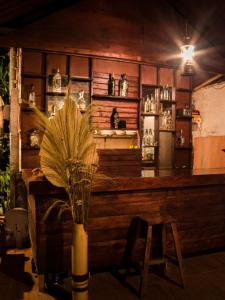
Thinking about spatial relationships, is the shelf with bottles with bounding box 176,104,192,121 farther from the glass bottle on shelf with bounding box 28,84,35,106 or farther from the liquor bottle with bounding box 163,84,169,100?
the glass bottle on shelf with bounding box 28,84,35,106

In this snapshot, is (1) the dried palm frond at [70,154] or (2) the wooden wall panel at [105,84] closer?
(1) the dried palm frond at [70,154]

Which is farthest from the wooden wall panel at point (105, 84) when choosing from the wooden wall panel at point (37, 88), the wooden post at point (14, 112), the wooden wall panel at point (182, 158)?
the wooden wall panel at point (182, 158)

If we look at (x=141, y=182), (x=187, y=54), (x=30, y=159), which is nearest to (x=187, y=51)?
(x=187, y=54)

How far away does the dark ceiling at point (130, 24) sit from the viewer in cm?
444

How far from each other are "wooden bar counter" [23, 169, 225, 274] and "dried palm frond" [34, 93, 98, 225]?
50 cm

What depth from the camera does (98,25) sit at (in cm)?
518

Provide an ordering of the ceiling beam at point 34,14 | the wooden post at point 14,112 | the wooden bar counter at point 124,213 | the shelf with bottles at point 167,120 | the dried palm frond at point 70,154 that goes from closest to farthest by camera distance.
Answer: the dried palm frond at point 70,154 → the wooden bar counter at point 124,213 → the ceiling beam at point 34,14 → the wooden post at point 14,112 → the shelf with bottles at point 167,120

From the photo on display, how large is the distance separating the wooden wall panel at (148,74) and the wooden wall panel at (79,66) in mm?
1086

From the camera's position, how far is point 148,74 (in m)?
5.56

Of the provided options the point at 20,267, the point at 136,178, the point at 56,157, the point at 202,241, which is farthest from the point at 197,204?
the point at 20,267

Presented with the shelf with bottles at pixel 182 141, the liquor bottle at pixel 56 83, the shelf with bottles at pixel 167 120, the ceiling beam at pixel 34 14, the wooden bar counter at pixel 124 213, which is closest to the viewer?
Result: the wooden bar counter at pixel 124 213

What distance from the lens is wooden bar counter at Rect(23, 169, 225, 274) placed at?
8.99 ft

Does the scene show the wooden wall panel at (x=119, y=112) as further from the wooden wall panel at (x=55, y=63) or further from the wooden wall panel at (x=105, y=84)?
the wooden wall panel at (x=55, y=63)

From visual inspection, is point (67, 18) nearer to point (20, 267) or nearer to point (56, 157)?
point (56, 157)
